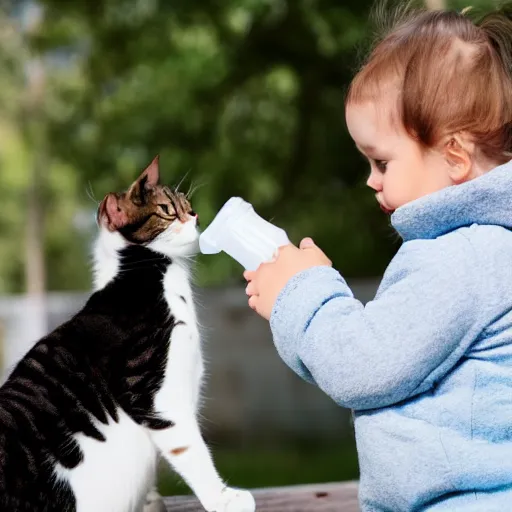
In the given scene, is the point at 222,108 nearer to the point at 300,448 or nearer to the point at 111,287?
the point at 300,448

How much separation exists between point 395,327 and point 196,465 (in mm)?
430

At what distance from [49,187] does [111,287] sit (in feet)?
43.9

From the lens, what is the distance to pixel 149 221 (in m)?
1.70

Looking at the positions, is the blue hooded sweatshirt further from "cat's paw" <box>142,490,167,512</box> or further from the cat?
"cat's paw" <box>142,490,167,512</box>

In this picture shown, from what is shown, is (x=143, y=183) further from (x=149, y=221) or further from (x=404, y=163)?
(x=404, y=163)

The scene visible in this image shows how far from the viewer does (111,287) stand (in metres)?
1.67

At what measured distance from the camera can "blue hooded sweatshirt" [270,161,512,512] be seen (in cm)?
143

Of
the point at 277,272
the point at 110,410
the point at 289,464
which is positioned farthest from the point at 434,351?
the point at 289,464

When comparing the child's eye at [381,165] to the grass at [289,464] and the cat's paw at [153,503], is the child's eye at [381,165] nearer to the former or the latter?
the cat's paw at [153,503]

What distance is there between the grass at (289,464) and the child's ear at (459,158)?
4.67 metres

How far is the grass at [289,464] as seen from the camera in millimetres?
6406

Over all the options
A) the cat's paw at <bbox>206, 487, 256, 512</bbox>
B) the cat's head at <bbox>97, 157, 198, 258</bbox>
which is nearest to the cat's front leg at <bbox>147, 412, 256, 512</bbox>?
the cat's paw at <bbox>206, 487, 256, 512</bbox>

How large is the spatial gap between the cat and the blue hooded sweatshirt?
219 mm

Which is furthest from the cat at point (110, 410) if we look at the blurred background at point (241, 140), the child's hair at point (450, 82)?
the blurred background at point (241, 140)
